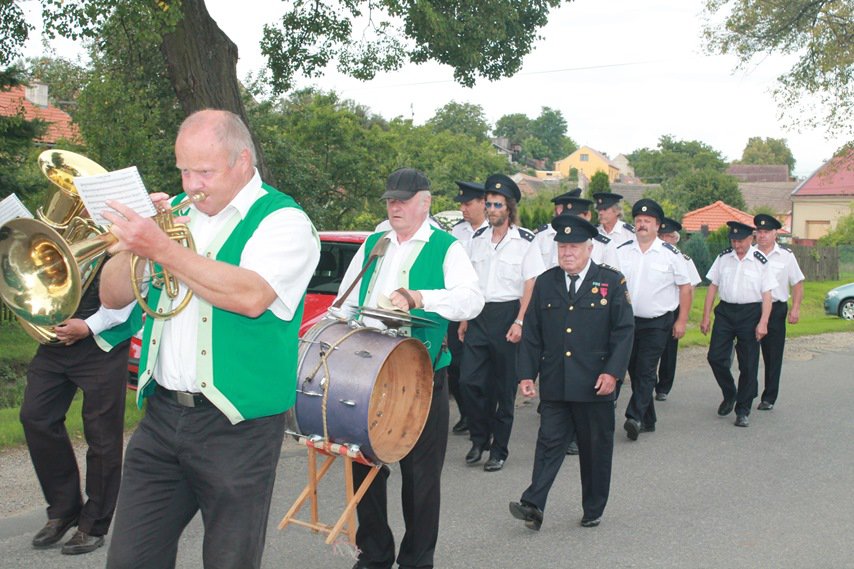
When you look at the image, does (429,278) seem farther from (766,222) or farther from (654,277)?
(766,222)

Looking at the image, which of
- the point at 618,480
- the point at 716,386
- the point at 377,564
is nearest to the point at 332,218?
the point at 716,386

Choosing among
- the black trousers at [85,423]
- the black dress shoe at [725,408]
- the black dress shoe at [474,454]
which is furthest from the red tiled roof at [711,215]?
the black trousers at [85,423]

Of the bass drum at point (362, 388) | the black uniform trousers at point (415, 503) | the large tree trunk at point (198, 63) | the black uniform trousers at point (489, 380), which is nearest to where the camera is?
the bass drum at point (362, 388)

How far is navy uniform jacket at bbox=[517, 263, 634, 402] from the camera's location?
6.22 meters

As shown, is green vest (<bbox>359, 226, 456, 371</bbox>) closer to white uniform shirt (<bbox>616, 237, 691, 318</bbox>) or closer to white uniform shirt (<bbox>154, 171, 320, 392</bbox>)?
white uniform shirt (<bbox>154, 171, 320, 392</bbox>)

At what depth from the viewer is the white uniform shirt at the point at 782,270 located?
1020 cm

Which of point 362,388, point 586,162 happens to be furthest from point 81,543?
point 586,162

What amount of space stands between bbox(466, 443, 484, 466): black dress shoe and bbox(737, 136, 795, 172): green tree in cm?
13896

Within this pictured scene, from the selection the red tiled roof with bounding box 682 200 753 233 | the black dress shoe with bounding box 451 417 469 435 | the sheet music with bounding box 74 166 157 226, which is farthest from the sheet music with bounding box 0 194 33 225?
the red tiled roof with bounding box 682 200 753 233

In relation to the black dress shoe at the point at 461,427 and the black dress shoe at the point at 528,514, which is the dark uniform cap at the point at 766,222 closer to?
the black dress shoe at the point at 461,427

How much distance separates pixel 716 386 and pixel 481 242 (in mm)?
4520

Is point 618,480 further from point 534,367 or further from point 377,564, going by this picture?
point 377,564

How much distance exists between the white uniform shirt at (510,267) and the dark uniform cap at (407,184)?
301 centimetres

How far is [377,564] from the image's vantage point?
197 inches
